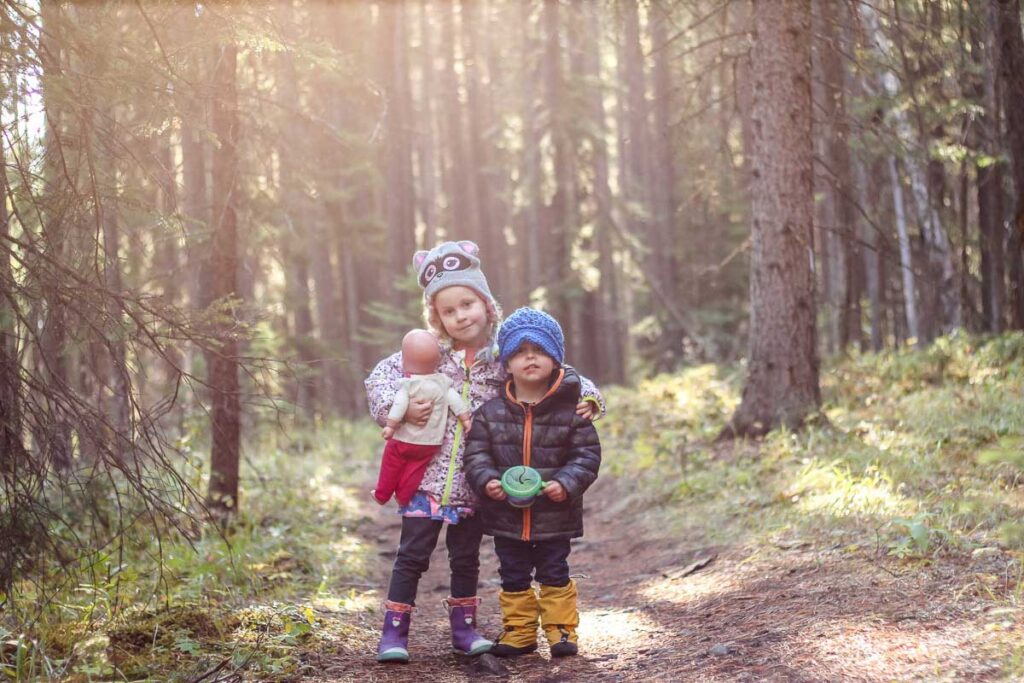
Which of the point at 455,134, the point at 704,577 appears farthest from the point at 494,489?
the point at 455,134

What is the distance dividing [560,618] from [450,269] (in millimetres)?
1908

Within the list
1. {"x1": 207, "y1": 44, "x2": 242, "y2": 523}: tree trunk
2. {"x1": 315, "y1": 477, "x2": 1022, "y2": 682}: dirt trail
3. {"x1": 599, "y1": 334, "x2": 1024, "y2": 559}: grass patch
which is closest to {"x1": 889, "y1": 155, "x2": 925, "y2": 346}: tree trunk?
{"x1": 599, "y1": 334, "x2": 1024, "y2": 559}: grass patch

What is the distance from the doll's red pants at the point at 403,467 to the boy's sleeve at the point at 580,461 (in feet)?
2.26

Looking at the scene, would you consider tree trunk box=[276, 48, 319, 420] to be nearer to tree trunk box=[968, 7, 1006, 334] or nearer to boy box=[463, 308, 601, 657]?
boy box=[463, 308, 601, 657]

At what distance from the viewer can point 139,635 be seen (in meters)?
4.82

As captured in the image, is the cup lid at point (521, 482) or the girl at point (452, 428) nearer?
the cup lid at point (521, 482)

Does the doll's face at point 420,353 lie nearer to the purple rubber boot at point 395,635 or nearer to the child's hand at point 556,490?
the child's hand at point 556,490

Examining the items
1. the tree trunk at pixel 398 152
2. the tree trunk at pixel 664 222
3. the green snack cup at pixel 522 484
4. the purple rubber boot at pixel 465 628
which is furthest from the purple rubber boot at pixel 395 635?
the tree trunk at pixel 398 152

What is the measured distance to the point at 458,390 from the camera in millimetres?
5004

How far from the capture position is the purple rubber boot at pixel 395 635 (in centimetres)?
477

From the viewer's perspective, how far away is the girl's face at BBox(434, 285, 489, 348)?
496cm

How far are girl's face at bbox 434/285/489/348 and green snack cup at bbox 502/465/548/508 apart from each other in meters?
0.80

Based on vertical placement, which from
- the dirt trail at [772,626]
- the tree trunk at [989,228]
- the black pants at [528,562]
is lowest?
the dirt trail at [772,626]

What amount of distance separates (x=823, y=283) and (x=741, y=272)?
8.44 feet
